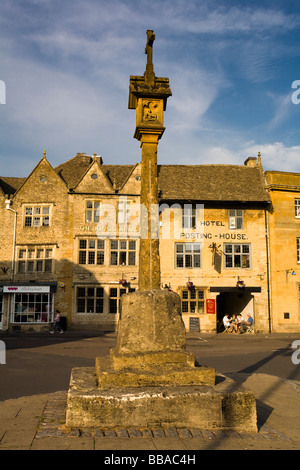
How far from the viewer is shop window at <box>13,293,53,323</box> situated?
26156mm

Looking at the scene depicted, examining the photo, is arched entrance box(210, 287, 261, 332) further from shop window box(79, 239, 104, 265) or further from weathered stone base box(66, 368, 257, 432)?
weathered stone base box(66, 368, 257, 432)

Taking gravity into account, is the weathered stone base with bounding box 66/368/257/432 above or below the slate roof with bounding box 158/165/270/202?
below

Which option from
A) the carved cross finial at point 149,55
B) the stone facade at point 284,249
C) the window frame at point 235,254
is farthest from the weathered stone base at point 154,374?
the stone facade at point 284,249

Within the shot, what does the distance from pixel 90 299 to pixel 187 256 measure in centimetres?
707

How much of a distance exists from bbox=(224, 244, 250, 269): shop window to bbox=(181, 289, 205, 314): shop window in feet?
9.16

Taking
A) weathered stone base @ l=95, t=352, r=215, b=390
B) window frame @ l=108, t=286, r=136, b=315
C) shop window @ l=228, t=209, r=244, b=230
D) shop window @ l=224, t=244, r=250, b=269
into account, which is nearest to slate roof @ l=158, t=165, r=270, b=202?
shop window @ l=228, t=209, r=244, b=230

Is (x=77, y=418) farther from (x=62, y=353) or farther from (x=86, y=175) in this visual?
(x=86, y=175)

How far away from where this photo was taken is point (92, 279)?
1044 inches

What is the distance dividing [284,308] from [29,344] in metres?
16.6

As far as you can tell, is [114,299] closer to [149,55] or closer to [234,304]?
[234,304]

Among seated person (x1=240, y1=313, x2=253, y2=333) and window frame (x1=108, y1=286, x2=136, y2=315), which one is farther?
window frame (x1=108, y1=286, x2=136, y2=315)

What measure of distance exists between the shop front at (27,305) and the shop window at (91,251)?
2.66 metres

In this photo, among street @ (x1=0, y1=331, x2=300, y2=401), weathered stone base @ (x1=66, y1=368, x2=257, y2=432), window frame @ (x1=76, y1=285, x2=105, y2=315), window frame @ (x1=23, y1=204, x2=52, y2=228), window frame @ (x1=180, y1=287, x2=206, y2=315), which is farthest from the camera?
window frame @ (x1=23, y1=204, x2=52, y2=228)

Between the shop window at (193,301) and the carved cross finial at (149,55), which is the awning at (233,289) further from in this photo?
the carved cross finial at (149,55)
